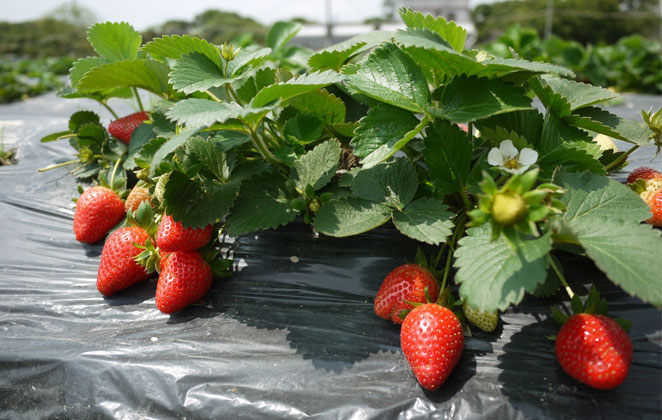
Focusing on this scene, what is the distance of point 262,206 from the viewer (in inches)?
34.1

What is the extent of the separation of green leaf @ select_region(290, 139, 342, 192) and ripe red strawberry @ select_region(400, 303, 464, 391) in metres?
0.32

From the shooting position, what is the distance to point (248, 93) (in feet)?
3.16

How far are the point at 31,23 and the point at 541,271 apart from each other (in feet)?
94.6

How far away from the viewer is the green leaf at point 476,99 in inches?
27.2

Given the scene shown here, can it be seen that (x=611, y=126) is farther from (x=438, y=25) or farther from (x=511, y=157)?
(x=438, y=25)

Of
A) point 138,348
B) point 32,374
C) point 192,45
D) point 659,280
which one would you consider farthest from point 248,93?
point 659,280

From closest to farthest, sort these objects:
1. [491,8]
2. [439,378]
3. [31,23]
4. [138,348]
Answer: [439,378] → [138,348] → [31,23] → [491,8]

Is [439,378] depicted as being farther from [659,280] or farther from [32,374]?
[32,374]

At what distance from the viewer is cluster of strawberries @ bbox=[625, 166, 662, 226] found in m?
0.77

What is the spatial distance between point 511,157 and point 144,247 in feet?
2.39

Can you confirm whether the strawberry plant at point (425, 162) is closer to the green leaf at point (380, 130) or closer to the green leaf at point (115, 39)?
the green leaf at point (380, 130)

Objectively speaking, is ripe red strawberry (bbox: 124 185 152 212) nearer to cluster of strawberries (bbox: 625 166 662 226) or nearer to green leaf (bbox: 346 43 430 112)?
green leaf (bbox: 346 43 430 112)

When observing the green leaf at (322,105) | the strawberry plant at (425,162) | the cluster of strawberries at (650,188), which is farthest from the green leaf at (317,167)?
the cluster of strawberries at (650,188)

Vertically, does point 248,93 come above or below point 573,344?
above
